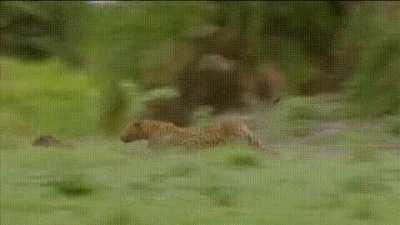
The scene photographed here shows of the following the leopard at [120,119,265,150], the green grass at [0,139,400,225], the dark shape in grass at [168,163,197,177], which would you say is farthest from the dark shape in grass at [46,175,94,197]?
the leopard at [120,119,265,150]

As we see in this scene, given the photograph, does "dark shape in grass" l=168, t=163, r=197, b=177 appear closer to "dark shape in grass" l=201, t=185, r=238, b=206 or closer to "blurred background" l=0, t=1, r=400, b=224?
"blurred background" l=0, t=1, r=400, b=224

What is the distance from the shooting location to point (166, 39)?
9250mm

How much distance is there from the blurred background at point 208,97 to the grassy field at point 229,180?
0.01 metres

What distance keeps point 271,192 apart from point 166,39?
17.9 ft

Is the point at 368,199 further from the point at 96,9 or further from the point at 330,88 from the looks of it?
the point at 96,9

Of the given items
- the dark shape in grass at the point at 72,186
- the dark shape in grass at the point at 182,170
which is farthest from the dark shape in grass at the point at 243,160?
the dark shape in grass at the point at 72,186

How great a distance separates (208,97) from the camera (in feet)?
29.5

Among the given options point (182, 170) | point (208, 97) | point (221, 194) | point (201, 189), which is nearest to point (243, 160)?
point (182, 170)

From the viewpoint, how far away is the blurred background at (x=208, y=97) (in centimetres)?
383

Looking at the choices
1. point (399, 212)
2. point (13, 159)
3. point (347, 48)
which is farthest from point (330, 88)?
point (399, 212)

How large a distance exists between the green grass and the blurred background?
1 cm

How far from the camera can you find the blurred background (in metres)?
3.83

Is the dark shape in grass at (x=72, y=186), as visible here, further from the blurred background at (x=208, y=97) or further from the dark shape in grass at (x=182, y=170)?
the dark shape in grass at (x=182, y=170)

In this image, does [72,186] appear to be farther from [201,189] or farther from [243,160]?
[243,160]
